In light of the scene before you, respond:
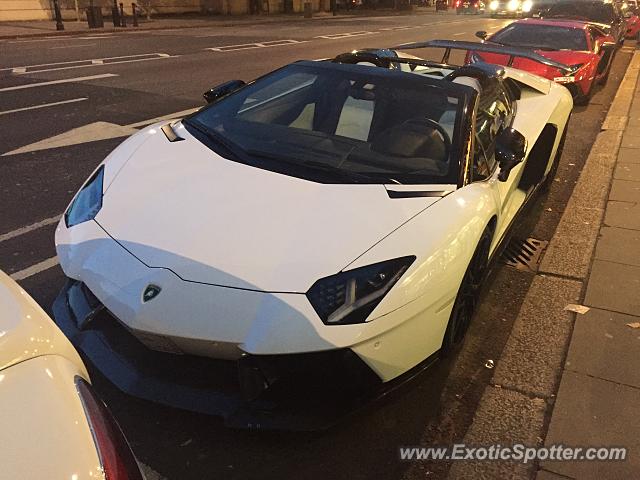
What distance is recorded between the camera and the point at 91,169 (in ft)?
17.3

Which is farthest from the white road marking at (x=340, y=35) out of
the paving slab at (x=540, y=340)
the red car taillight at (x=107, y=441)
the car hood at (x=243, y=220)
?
the red car taillight at (x=107, y=441)

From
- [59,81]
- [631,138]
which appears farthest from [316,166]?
[59,81]

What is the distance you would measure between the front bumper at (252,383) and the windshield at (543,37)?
346 inches

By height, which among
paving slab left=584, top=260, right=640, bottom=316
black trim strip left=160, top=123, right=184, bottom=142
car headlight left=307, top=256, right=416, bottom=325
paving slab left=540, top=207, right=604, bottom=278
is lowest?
paving slab left=540, top=207, right=604, bottom=278

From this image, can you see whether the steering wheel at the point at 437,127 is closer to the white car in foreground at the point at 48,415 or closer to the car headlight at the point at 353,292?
the car headlight at the point at 353,292

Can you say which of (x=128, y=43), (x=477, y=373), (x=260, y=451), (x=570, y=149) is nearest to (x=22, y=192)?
(x=260, y=451)

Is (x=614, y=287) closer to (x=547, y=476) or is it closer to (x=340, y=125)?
(x=547, y=476)

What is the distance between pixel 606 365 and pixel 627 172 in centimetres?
389

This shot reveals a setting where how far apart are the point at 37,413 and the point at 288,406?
38.0 inches

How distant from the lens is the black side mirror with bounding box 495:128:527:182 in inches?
121

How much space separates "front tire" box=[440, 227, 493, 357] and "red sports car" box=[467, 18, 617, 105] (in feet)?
21.1

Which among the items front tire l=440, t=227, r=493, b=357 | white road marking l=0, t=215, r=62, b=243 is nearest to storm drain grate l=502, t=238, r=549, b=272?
front tire l=440, t=227, r=493, b=357

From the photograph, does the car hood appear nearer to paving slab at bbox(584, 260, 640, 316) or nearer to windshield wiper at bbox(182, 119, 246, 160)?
windshield wiper at bbox(182, 119, 246, 160)

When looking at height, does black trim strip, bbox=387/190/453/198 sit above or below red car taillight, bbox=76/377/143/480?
above
